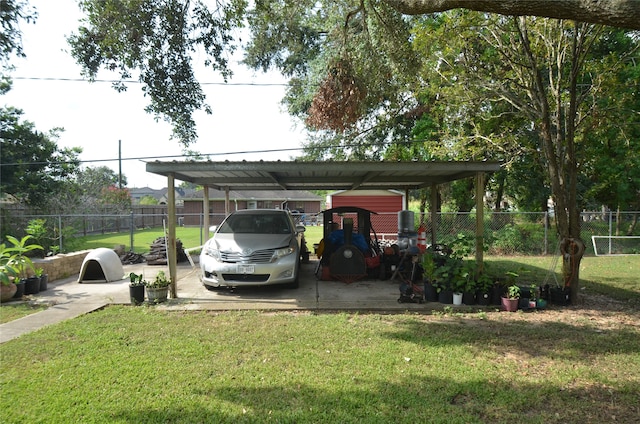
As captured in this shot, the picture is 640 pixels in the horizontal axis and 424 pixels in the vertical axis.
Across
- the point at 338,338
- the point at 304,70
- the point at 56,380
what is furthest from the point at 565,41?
the point at 304,70

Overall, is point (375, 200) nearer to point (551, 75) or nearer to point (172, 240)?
point (551, 75)

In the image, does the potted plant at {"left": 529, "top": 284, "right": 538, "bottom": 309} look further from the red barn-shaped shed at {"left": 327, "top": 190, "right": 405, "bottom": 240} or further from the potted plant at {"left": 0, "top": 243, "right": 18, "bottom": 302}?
the red barn-shaped shed at {"left": 327, "top": 190, "right": 405, "bottom": 240}

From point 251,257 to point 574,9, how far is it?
19.0 ft

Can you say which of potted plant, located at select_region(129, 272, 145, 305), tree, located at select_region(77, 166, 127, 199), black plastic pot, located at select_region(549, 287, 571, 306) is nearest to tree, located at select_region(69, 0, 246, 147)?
potted plant, located at select_region(129, 272, 145, 305)

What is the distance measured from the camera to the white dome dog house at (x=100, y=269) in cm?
888

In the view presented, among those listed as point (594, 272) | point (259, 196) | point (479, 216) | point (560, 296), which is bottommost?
point (594, 272)

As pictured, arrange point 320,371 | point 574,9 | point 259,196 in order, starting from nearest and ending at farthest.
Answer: point 574,9 → point 320,371 → point 259,196

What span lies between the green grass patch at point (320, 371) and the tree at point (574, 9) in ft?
9.84

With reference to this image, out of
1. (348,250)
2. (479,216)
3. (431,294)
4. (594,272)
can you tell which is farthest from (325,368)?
(594,272)

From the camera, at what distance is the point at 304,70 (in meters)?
19.5

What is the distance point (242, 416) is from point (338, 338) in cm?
206

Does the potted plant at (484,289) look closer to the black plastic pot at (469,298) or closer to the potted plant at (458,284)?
the black plastic pot at (469,298)

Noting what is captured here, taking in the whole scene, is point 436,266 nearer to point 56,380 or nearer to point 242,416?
point 242,416

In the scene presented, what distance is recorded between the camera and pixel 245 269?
6.98 metres
